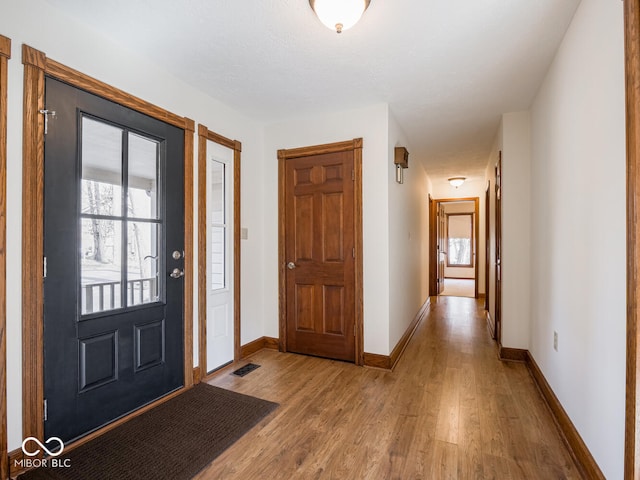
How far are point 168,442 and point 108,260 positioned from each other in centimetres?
115

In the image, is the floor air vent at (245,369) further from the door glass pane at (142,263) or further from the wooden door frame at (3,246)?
the wooden door frame at (3,246)

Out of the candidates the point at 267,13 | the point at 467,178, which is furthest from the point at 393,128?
the point at 467,178

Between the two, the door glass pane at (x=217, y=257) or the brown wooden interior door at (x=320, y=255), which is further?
the brown wooden interior door at (x=320, y=255)

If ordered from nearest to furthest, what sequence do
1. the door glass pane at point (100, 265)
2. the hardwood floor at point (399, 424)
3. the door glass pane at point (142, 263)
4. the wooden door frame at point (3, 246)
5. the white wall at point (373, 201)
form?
the wooden door frame at point (3, 246)
the hardwood floor at point (399, 424)
the door glass pane at point (100, 265)
the door glass pane at point (142, 263)
the white wall at point (373, 201)

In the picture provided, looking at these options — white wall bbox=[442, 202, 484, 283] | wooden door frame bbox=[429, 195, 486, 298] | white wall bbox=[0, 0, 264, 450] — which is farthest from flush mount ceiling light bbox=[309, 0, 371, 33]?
white wall bbox=[442, 202, 484, 283]

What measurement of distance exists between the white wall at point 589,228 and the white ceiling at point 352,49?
271 mm

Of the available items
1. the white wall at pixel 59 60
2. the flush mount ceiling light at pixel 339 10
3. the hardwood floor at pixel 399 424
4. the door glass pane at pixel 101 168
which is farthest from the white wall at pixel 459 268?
the door glass pane at pixel 101 168

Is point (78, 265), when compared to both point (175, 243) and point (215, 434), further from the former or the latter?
point (215, 434)

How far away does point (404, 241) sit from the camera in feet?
12.4

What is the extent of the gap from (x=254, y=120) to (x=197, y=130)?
33.2 inches

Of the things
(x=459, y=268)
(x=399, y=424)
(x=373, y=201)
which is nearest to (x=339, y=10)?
(x=373, y=201)

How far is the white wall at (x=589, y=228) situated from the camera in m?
1.34

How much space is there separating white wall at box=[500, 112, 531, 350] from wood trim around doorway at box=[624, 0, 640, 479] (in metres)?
2.05

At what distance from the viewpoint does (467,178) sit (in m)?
6.29
